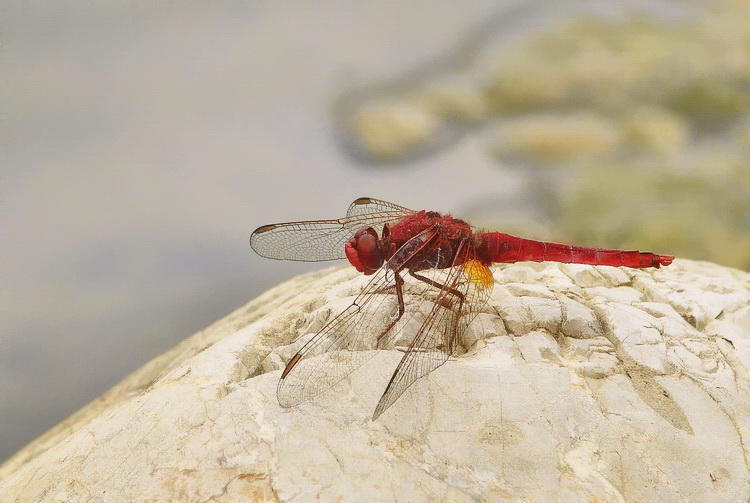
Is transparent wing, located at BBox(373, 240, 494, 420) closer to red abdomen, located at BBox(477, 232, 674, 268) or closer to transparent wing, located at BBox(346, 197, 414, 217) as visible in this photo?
red abdomen, located at BBox(477, 232, 674, 268)

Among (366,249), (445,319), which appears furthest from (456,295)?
(366,249)

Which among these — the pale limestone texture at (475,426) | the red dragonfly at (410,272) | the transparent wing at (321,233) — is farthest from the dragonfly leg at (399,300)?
the transparent wing at (321,233)

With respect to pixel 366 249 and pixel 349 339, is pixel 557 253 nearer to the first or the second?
pixel 366 249

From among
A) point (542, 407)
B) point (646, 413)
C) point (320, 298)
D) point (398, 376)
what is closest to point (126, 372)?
point (320, 298)

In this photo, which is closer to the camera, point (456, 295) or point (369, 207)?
point (456, 295)

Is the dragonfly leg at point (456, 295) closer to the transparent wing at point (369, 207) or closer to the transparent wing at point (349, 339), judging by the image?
the transparent wing at point (349, 339)

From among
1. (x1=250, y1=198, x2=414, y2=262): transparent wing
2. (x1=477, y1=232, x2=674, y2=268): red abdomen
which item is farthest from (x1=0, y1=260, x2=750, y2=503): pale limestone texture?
(x1=250, y1=198, x2=414, y2=262): transparent wing
